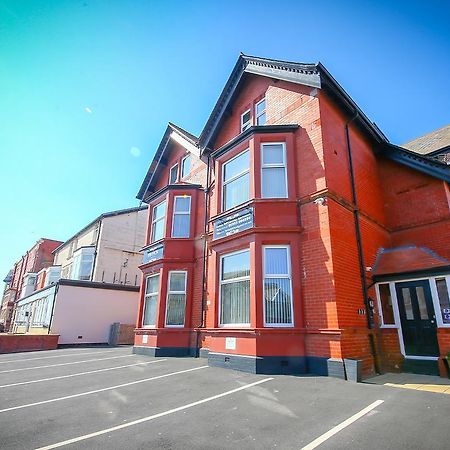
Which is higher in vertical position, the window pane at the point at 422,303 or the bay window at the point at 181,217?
the bay window at the point at 181,217

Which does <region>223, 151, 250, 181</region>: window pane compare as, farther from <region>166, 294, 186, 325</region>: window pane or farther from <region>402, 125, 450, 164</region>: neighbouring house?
<region>402, 125, 450, 164</region>: neighbouring house

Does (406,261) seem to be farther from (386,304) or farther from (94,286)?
(94,286)

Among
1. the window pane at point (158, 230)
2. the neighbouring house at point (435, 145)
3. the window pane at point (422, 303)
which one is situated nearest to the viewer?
the window pane at point (422, 303)

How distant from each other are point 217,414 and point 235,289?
4.88 metres

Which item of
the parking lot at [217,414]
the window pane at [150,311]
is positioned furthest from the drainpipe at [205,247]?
the parking lot at [217,414]

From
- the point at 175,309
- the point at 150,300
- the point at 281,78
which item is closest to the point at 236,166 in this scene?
the point at 281,78

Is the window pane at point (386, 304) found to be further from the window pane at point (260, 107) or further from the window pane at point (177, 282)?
the window pane at point (260, 107)

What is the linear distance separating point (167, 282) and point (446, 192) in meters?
11.2

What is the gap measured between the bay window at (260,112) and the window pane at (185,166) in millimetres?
5102

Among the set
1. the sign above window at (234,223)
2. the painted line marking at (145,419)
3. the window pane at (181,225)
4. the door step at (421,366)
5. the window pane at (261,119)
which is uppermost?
the window pane at (261,119)

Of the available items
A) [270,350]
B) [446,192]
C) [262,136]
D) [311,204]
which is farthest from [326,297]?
[446,192]

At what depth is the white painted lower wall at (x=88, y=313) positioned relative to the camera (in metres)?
18.5

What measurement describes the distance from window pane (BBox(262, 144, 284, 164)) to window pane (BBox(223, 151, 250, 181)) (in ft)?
2.25

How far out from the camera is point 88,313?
1936 centimetres
